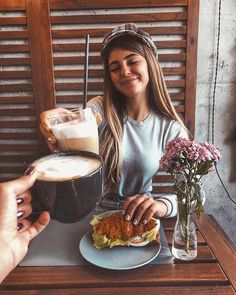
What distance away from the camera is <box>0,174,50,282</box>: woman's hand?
75cm

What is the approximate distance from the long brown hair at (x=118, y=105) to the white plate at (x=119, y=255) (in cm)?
63

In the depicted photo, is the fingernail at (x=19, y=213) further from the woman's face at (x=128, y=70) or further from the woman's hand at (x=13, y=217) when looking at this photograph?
the woman's face at (x=128, y=70)

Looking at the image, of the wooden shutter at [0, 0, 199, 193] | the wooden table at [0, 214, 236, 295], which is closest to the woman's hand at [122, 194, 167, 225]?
the wooden table at [0, 214, 236, 295]

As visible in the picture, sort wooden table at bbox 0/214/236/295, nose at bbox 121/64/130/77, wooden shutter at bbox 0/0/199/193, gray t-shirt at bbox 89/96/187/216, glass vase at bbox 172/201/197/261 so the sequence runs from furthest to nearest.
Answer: wooden shutter at bbox 0/0/199/193 → gray t-shirt at bbox 89/96/187/216 → nose at bbox 121/64/130/77 → glass vase at bbox 172/201/197/261 → wooden table at bbox 0/214/236/295

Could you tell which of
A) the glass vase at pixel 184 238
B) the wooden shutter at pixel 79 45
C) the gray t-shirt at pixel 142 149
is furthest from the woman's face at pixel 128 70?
the glass vase at pixel 184 238

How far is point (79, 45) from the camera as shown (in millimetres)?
1938

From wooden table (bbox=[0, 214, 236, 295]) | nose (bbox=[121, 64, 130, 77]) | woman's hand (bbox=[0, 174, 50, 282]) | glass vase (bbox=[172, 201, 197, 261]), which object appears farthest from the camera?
nose (bbox=[121, 64, 130, 77])

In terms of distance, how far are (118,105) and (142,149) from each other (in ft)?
1.03

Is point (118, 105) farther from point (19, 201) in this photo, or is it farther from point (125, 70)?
point (19, 201)

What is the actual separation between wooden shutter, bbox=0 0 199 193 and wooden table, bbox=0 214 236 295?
1.24 m

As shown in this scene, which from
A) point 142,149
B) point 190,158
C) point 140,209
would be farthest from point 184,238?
point 142,149

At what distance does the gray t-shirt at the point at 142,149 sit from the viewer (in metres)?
1.69

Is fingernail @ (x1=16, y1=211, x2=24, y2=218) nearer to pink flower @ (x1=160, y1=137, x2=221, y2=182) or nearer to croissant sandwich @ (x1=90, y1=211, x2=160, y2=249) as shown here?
croissant sandwich @ (x1=90, y1=211, x2=160, y2=249)

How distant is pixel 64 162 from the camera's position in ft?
2.94
